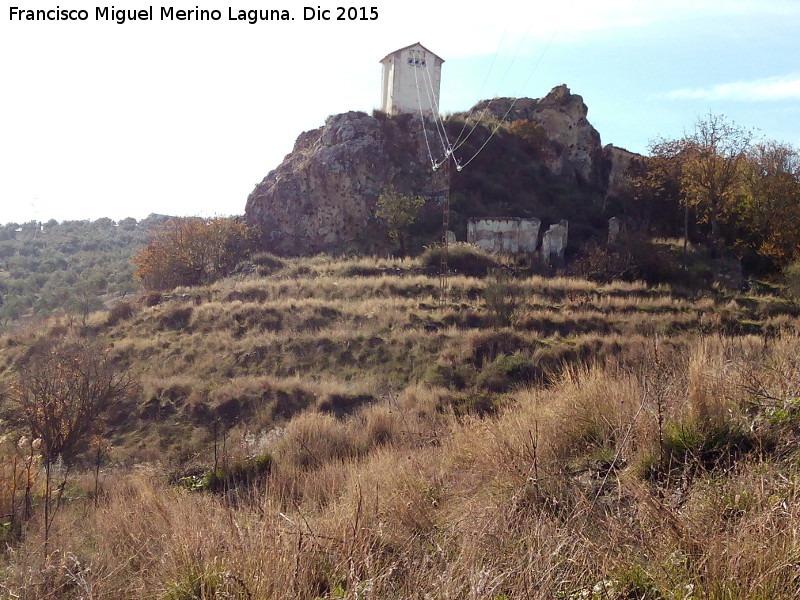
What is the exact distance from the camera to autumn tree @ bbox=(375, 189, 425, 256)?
3053cm

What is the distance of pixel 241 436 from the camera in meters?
11.5

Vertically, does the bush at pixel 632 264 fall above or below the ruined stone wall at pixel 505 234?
below

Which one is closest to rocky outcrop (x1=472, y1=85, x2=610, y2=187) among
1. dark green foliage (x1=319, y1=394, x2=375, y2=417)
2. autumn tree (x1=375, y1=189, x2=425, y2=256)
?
autumn tree (x1=375, y1=189, x2=425, y2=256)

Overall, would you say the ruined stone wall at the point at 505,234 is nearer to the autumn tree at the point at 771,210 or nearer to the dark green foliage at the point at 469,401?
the autumn tree at the point at 771,210

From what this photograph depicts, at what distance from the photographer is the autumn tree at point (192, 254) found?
3241 centimetres

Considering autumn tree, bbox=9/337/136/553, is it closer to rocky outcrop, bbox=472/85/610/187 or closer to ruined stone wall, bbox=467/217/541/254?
ruined stone wall, bbox=467/217/541/254

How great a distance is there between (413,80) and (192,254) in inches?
684

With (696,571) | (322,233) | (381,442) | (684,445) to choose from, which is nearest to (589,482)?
(684,445)

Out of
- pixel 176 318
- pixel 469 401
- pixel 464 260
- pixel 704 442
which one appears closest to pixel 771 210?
pixel 464 260

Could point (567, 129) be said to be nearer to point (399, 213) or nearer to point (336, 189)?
point (399, 213)

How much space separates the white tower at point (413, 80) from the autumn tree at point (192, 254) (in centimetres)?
1266

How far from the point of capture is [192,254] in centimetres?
3291

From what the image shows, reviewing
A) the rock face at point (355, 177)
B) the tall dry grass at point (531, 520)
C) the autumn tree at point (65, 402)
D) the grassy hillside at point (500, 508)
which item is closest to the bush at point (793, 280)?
the rock face at point (355, 177)

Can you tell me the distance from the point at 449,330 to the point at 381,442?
1054cm
